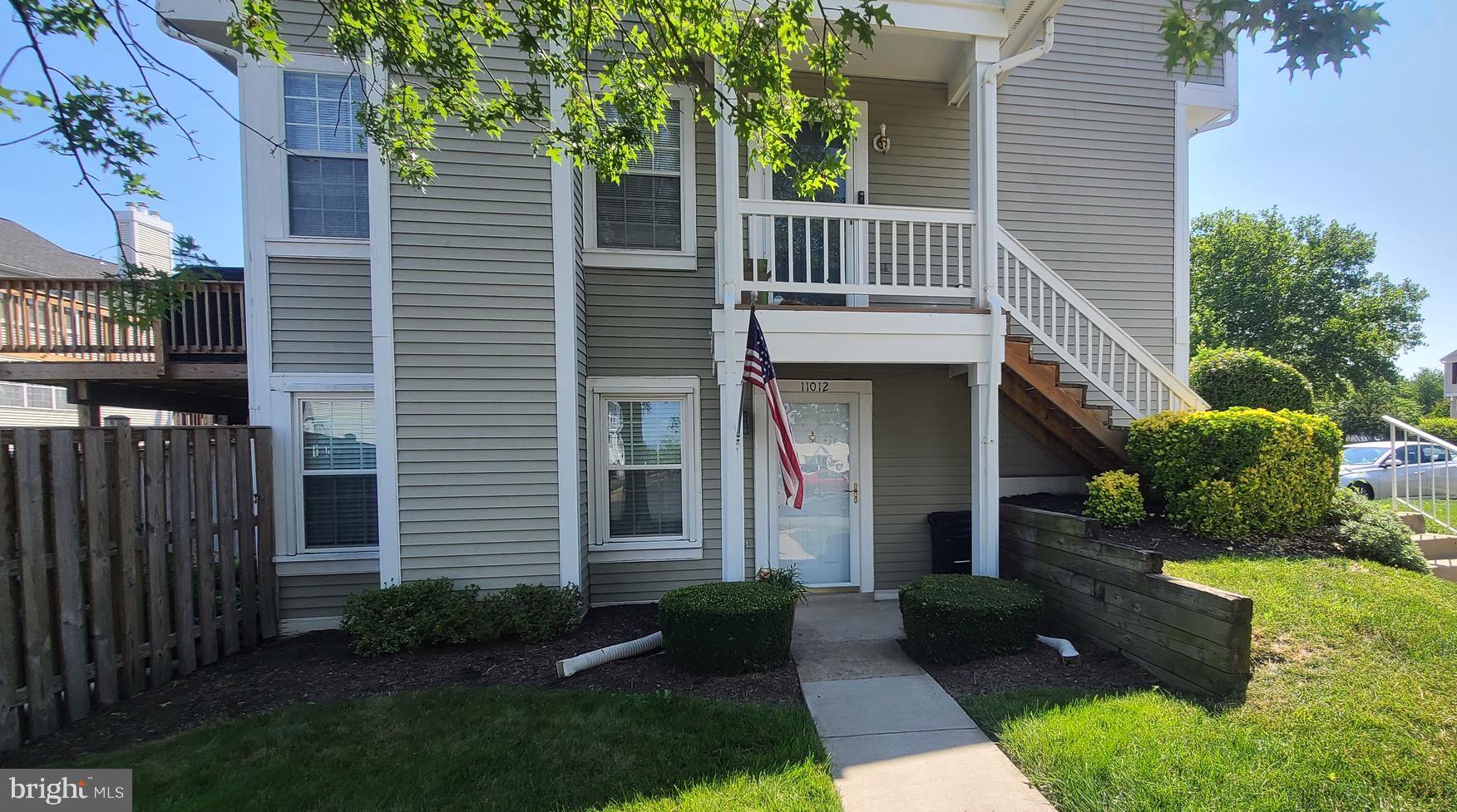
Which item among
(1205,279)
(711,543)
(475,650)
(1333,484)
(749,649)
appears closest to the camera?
(749,649)

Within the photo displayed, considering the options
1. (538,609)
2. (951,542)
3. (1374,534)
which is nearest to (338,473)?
(538,609)

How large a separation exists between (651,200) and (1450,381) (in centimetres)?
6447

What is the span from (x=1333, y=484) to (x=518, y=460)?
6763mm

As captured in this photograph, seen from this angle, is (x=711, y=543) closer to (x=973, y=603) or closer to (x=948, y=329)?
(x=973, y=603)

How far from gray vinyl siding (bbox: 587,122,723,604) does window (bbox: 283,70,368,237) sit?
2093 millimetres

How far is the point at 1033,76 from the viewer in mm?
6402

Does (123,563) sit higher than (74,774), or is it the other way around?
(123,563)

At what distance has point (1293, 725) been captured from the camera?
277 cm

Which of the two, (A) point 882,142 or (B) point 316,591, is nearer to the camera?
(B) point 316,591

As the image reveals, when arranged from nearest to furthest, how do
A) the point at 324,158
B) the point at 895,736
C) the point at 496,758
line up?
the point at 496,758, the point at 895,736, the point at 324,158

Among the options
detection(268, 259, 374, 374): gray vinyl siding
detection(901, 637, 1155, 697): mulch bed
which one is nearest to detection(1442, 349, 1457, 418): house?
detection(901, 637, 1155, 697): mulch bed

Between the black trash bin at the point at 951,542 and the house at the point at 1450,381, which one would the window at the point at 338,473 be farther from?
the house at the point at 1450,381

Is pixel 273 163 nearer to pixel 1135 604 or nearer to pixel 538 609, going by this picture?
pixel 538 609

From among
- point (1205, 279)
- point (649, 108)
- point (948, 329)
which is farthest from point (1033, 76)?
point (1205, 279)
